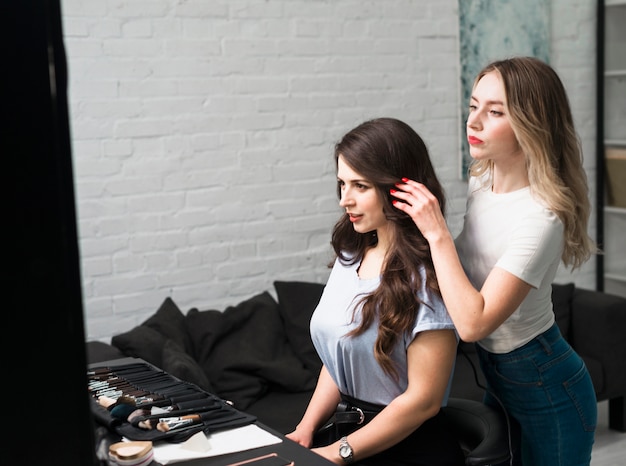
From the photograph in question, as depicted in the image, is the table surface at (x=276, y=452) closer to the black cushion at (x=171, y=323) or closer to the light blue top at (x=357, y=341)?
the light blue top at (x=357, y=341)

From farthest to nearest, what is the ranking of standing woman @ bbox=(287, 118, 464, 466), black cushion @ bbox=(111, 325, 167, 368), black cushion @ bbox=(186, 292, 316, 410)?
black cushion @ bbox=(186, 292, 316, 410) < black cushion @ bbox=(111, 325, 167, 368) < standing woman @ bbox=(287, 118, 464, 466)

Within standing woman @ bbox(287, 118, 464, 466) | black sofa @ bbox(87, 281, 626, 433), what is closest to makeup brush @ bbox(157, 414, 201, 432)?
standing woman @ bbox(287, 118, 464, 466)

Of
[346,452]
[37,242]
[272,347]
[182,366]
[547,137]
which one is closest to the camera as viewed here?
[37,242]

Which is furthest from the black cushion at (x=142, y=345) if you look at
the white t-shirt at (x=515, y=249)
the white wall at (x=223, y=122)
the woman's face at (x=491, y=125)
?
the woman's face at (x=491, y=125)

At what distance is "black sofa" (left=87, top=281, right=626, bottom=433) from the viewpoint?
3.10 metres

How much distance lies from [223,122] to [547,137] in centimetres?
217

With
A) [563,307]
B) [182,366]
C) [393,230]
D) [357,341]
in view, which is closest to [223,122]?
[182,366]

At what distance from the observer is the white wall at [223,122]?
136 inches

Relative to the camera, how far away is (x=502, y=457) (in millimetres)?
1790

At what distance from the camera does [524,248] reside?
5.65 feet

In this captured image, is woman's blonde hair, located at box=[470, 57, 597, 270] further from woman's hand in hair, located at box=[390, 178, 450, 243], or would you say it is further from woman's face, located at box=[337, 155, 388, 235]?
woman's face, located at box=[337, 155, 388, 235]

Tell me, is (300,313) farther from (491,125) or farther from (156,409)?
(491,125)

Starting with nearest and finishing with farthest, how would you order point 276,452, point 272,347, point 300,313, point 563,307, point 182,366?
point 276,452, point 182,366, point 272,347, point 300,313, point 563,307

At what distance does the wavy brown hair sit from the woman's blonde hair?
0.25 meters
